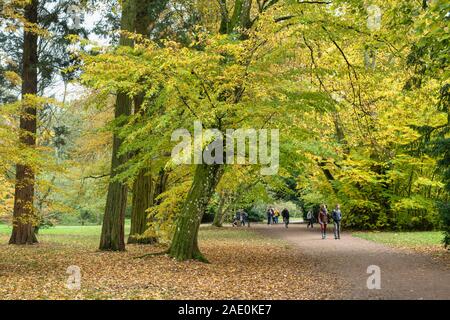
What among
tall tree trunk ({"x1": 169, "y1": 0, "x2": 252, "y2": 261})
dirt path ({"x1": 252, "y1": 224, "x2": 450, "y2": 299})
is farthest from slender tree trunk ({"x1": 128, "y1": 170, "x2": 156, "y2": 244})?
dirt path ({"x1": 252, "y1": 224, "x2": 450, "y2": 299})

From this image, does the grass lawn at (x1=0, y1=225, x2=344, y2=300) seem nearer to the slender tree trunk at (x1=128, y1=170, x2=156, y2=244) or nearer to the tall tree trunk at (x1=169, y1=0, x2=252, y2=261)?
the tall tree trunk at (x1=169, y1=0, x2=252, y2=261)

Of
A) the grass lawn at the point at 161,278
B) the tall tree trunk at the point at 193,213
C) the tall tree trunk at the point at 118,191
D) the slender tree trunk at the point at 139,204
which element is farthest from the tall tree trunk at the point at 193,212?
the slender tree trunk at the point at 139,204

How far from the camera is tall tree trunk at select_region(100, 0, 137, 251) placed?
16.6 metres

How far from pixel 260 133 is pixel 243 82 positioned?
4.23 ft

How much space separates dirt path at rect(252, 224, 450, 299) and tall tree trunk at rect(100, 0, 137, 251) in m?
6.31

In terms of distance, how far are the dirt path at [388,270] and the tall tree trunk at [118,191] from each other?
20.7 ft

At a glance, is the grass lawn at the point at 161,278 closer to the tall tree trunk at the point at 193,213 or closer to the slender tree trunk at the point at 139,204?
the tall tree trunk at the point at 193,213

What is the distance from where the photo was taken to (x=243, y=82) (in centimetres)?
1228

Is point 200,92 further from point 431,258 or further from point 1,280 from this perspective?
point 431,258

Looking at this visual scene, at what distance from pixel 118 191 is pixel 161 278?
6.57 meters

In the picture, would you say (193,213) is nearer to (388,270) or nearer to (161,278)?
(161,278)

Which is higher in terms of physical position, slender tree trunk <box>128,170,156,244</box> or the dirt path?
slender tree trunk <box>128,170,156,244</box>

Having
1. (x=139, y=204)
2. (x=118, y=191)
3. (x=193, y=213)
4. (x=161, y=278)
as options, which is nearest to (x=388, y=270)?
(x=193, y=213)
